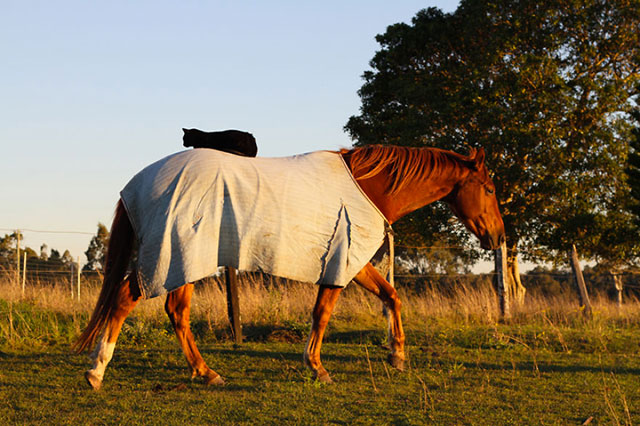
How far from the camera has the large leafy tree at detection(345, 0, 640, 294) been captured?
57.1ft

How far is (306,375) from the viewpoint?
528cm

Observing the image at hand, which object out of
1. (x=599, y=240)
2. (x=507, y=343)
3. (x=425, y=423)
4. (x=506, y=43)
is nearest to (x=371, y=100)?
(x=506, y=43)

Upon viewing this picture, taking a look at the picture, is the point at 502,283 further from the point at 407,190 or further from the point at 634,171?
the point at 634,171

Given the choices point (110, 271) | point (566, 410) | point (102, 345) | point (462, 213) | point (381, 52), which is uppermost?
point (381, 52)

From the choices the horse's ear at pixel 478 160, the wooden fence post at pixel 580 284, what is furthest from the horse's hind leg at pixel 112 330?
the wooden fence post at pixel 580 284

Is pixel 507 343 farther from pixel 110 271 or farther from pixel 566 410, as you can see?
pixel 110 271

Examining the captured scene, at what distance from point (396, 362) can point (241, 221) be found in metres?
2.01

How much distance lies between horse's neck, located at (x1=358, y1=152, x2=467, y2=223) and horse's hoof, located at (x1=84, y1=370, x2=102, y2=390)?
103 inches

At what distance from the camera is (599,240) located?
17.8m

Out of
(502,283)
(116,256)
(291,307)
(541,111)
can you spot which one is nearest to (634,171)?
(541,111)

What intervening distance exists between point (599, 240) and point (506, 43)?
6.22m

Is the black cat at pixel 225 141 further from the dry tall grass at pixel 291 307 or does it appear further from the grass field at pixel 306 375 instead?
the dry tall grass at pixel 291 307

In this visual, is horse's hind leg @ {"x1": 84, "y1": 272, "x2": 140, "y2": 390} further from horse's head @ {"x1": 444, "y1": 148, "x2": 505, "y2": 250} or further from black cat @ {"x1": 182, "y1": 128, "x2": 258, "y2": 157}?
horse's head @ {"x1": 444, "y1": 148, "x2": 505, "y2": 250}

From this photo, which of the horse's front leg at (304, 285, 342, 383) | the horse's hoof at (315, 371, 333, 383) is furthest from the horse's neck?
the horse's hoof at (315, 371, 333, 383)
